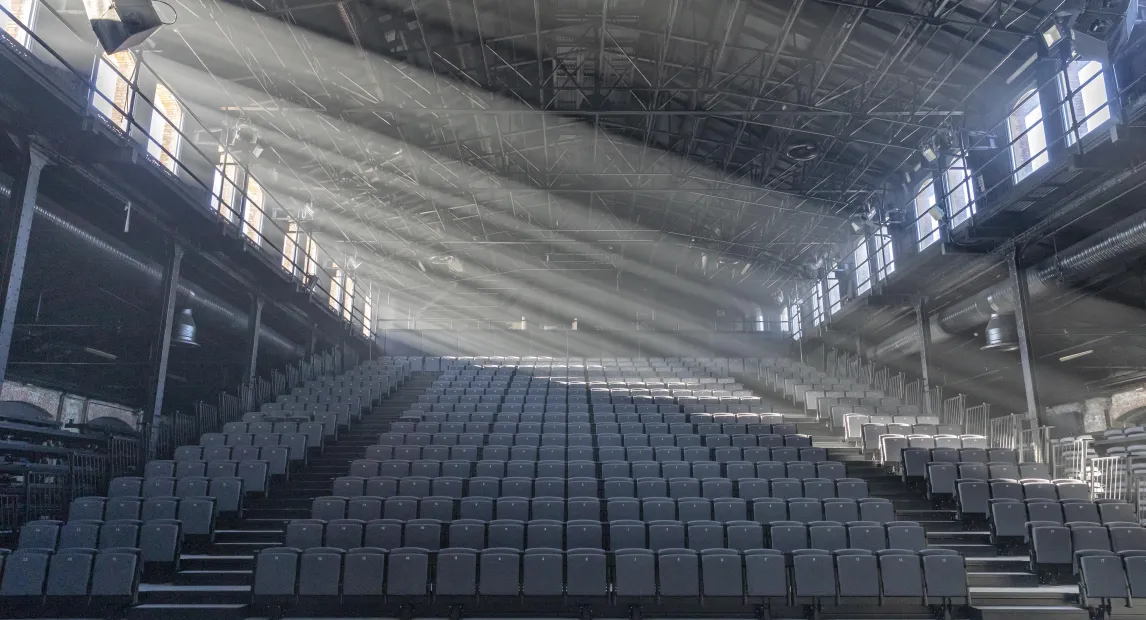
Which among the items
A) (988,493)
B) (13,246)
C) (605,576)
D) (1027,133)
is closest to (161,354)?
(13,246)

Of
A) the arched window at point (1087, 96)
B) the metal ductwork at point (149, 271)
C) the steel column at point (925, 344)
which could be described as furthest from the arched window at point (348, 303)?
the arched window at point (1087, 96)

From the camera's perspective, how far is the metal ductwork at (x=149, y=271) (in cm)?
1121

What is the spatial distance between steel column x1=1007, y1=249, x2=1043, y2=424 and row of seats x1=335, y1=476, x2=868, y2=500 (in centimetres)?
564

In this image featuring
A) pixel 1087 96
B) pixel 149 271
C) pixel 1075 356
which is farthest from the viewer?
pixel 1075 356

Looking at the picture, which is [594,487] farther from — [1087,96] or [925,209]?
[925,209]

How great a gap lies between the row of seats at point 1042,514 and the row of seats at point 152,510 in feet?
31.1

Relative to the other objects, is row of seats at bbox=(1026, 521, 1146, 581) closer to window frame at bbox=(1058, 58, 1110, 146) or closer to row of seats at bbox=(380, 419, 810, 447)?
row of seats at bbox=(380, 419, 810, 447)

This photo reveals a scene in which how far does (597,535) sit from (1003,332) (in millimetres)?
9831

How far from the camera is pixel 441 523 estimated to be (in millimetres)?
8664

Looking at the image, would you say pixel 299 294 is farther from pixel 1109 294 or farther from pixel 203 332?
pixel 1109 294

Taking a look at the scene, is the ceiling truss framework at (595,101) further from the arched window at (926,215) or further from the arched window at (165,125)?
the arched window at (926,215)

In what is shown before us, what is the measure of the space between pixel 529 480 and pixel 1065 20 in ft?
33.5

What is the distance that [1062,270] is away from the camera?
13.2 m

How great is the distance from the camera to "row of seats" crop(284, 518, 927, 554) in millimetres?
8484
